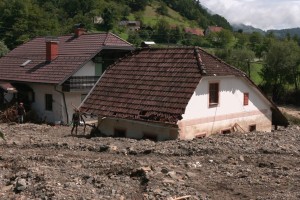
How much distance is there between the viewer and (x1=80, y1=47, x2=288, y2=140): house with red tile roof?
20.4 meters

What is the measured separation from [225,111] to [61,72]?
39.3 ft

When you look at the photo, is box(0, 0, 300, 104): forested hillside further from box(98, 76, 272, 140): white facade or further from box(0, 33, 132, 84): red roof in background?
box(98, 76, 272, 140): white facade

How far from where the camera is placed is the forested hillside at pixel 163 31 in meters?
54.0

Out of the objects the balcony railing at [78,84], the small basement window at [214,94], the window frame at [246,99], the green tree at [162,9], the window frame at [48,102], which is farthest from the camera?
the green tree at [162,9]

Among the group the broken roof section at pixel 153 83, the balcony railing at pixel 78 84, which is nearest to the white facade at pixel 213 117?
the broken roof section at pixel 153 83

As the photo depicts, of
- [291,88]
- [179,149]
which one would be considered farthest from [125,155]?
[291,88]

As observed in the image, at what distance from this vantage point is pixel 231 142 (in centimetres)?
1847

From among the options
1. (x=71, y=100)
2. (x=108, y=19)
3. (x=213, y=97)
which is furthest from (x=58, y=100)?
(x=108, y=19)

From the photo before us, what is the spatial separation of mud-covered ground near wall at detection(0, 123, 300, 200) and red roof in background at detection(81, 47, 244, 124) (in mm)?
1751

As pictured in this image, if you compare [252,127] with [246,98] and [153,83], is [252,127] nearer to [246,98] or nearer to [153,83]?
[246,98]

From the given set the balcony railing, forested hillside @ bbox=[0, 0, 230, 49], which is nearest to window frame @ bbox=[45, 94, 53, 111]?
the balcony railing

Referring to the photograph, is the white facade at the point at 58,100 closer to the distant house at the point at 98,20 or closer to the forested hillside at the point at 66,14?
the forested hillside at the point at 66,14

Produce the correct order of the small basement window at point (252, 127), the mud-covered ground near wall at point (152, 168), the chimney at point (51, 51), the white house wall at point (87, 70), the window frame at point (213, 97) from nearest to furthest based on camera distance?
the mud-covered ground near wall at point (152, 168) < the window frame at point (213, 97) < the small basement window at point (252, 127) < the white house wall at point (87, 70) < the chimney at point (51, 51)

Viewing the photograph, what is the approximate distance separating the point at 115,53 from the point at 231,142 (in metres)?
15.7
